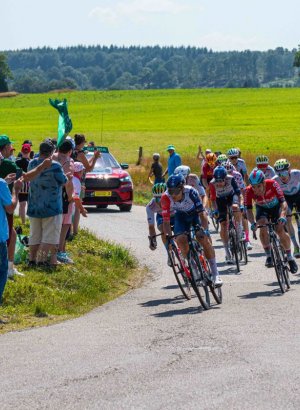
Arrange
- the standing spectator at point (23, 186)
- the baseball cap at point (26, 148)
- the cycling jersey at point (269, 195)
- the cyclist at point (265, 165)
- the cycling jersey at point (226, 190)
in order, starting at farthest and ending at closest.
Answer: the baseball cap at point (26, 148) < the standing spectator at point (23, 186) < the cyclist at point (265, 165) < the cycling jersey at point (226, 190) < the cycling jersey at point (269, 195)

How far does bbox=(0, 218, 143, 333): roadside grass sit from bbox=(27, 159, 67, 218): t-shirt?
837 mm

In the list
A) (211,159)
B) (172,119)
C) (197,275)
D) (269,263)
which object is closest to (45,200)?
(197,275)

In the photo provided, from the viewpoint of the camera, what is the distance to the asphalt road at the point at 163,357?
7289mm

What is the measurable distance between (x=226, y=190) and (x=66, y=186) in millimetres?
3157

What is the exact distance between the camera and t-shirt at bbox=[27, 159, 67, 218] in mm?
14180

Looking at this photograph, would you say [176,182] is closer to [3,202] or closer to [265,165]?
[3,202]

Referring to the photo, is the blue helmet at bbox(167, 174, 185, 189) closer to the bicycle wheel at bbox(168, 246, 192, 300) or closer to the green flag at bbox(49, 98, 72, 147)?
the bicycle wheel at bbox(168, 246, 192, 300)

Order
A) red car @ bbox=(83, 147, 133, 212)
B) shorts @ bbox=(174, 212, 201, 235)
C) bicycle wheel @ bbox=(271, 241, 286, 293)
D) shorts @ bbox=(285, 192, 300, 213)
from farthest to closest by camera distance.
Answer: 1. red car @ bbox=(83, 147, 133, 212)
2. shorts @ bbox=(285, 192, 300, 213)
3. bicycle wheel @ bbox=(271, 241, 286, 293)
4. shorts @ bbox=(174, 212, 201, 235)

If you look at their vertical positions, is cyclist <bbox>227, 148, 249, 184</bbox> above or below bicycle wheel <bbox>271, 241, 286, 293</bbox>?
above

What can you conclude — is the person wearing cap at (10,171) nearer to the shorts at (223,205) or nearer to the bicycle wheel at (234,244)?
the bicycle wheel at (234,244)

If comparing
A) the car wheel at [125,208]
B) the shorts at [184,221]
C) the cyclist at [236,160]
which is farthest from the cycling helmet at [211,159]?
the shorts at [184,221]

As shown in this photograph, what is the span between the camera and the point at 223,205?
674 inches

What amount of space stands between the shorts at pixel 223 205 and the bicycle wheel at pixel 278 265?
109 inches

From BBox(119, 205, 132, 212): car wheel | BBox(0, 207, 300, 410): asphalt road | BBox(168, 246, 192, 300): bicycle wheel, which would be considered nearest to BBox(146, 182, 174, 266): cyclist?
BBox(168, 246, 192, 300): bicycle wheel
